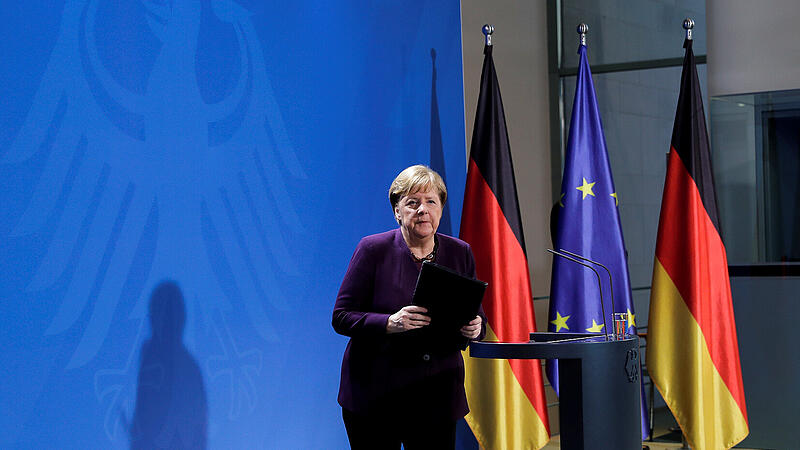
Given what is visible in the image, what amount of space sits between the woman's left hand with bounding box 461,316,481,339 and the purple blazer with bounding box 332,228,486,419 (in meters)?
0.07

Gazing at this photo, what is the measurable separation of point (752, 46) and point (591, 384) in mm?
3200

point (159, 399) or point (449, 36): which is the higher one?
point (449, 36)

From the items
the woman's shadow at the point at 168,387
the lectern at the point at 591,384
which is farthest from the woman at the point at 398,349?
the woman's shadow at the point at 168,387

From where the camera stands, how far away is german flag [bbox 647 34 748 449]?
4109 mm

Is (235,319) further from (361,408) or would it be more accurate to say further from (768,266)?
(768,266)

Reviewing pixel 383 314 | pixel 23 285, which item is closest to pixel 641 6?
pixel 383 314

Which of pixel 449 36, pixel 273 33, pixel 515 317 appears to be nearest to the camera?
pixel 273 33

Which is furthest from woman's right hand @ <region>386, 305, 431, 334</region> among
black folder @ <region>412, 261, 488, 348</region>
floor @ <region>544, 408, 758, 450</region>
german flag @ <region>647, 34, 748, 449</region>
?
floor @ <region>544, 408, 758, 450</region>

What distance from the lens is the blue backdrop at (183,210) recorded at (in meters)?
2.49

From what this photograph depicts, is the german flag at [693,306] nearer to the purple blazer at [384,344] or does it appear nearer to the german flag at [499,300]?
the german flag at [499,300]

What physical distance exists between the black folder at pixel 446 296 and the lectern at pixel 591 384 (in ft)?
0.46

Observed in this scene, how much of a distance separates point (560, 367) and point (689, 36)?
8.06ft

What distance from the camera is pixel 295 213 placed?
350 cm

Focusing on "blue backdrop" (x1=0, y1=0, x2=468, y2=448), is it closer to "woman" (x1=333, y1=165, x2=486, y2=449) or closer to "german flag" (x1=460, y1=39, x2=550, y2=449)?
"german flag" (x1=460, y1=39, x2=550, y2=449)
